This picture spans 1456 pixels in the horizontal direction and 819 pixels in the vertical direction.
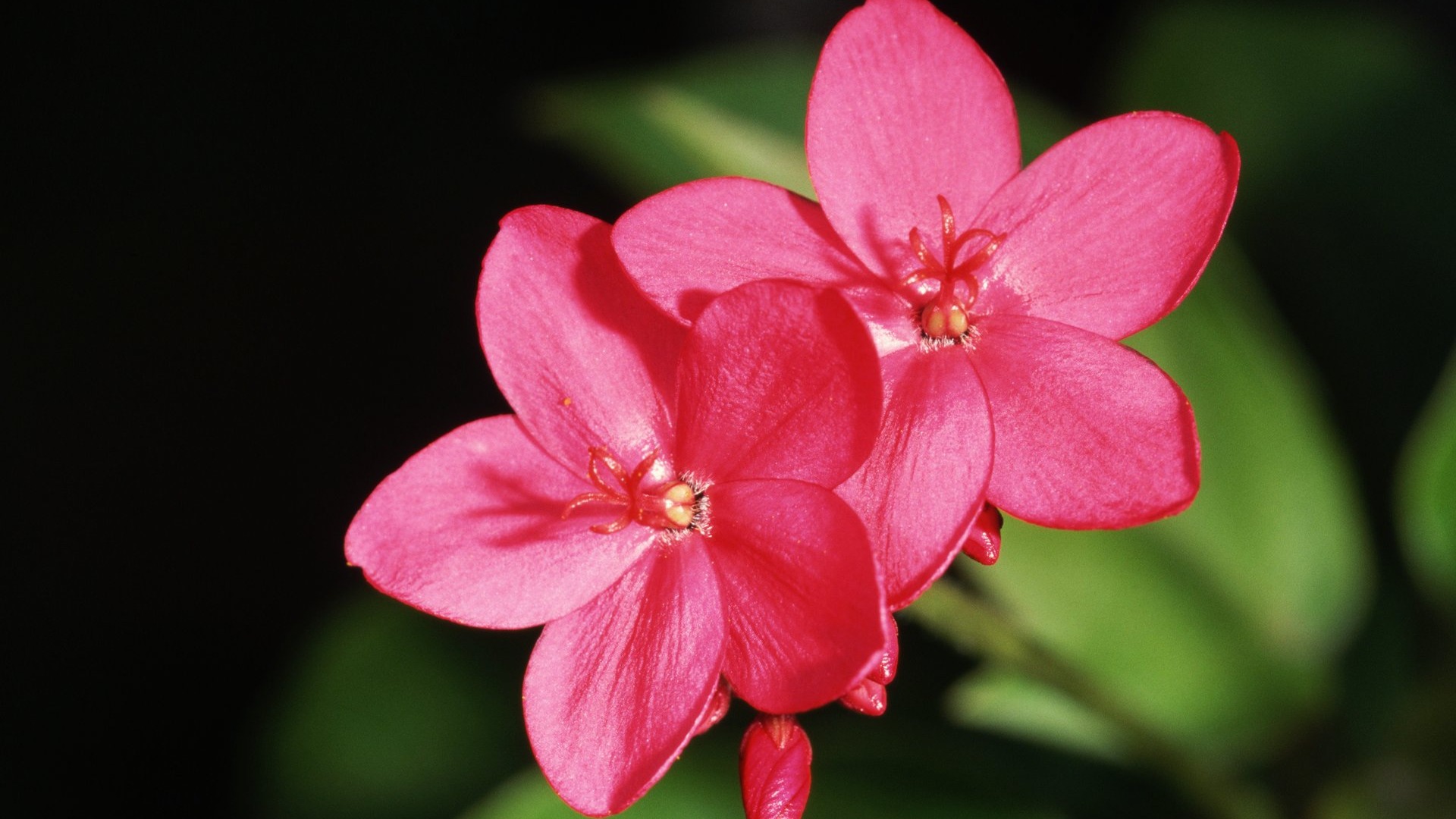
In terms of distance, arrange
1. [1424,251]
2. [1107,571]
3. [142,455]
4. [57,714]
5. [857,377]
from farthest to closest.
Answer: [142,455] < [57,714] < [1424,251] < [1107,571] < [857,377]

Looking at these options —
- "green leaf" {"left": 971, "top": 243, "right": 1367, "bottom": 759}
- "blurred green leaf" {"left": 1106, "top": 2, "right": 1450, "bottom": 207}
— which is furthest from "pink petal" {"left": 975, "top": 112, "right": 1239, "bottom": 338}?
"blurred green leaf" {"left": 1106, "top": 2, "right": 1450, "bottom": 207}

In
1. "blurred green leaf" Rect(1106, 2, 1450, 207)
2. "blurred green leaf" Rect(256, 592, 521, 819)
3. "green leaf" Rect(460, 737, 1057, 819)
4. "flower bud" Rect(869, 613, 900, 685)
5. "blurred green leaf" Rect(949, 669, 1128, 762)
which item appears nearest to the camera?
"flower bud" Rect(869, 613, 900, 685)

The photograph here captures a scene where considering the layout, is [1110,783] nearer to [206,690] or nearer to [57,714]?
[206,690]

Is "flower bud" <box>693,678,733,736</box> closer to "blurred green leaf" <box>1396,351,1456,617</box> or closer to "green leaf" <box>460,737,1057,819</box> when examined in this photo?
"green leaf" <box>460,737,1057,819</box>

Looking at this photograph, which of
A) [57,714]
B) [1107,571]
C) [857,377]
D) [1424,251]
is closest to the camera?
[857,377]

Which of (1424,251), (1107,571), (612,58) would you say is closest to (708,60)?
(612,58)

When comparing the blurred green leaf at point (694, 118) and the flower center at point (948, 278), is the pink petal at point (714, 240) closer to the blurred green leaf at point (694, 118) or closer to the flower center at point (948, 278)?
the flower center at point (948, 278)

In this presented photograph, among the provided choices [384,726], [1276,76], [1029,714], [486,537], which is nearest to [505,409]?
[384,726]
